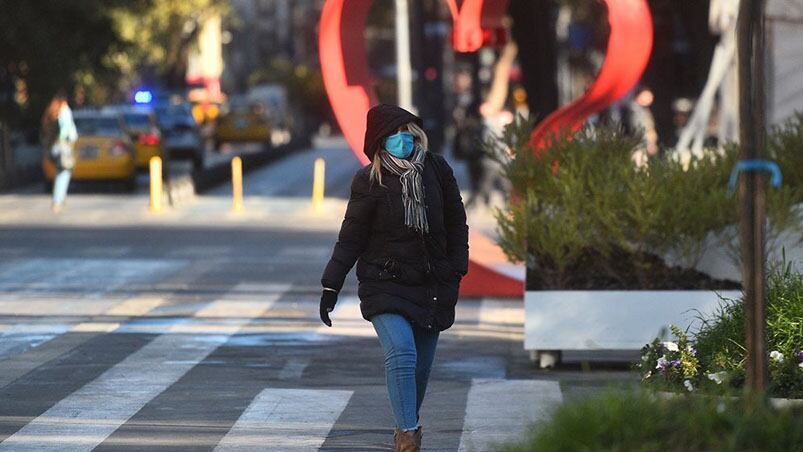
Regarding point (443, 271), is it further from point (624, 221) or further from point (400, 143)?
point (624, 221)

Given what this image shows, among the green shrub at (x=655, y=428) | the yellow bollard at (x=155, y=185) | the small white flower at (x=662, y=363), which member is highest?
the green shrub at (x=655, y=428)

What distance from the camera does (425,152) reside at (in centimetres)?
827

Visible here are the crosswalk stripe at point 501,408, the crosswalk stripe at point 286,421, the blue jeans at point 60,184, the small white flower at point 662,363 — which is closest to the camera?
the small white flower at point 662,363

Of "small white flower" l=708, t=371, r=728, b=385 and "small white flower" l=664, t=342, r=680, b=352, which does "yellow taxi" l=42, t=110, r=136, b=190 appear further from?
"small white flower" l=708, t=371, r=728, b=385

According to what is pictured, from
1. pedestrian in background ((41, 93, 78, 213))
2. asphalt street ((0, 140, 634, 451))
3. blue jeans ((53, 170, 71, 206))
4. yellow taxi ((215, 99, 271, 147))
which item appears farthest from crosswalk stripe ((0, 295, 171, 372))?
yellow taxi ((215, 99, 271, 147))

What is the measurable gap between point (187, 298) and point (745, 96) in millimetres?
10667

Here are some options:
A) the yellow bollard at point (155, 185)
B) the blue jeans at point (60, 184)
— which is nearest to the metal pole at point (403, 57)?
the yellow bollard at point (155, 185)

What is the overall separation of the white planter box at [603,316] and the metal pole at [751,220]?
5.42 metres

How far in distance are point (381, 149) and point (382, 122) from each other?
164mm

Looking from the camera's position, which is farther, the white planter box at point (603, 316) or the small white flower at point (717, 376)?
the white planter box at point (603, 316)

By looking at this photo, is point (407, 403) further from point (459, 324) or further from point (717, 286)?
point (459, 324)

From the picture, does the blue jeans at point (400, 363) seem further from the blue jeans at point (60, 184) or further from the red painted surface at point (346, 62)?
the blue jeans at point (60, 184)

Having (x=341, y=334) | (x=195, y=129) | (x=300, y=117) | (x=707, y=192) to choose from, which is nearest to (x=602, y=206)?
(x=707, y=192)

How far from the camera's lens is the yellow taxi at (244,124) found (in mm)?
63031
